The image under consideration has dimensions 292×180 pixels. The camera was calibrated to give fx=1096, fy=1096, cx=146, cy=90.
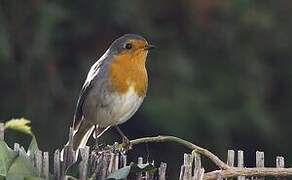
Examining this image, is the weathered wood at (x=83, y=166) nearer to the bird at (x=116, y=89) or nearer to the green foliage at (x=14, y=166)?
the green foliage at (x=14, y=166)

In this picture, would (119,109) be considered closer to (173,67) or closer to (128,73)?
(128,73)

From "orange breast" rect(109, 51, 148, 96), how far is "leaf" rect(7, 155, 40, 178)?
198cm

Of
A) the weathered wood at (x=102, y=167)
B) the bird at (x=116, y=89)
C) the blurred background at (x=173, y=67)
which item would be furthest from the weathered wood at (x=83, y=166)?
the blurred background at (x=173, y=67)

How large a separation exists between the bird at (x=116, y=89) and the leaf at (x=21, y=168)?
1926mm

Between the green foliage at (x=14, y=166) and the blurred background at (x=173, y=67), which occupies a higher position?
the blurred background at (x=173, y=67)

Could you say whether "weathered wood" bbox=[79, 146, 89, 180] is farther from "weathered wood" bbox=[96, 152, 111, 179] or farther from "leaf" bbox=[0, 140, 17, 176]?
"leaf" bbox=[0, 140, 17, 176]

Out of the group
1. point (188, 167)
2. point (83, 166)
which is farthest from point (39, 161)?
point (188, 167)

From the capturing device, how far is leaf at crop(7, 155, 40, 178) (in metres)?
3.48

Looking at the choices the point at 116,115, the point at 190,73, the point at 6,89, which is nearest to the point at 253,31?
the point at 190,73

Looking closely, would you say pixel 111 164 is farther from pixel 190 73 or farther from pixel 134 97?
pixel 190 73

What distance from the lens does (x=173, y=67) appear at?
28.6ft

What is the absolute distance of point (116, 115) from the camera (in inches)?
217

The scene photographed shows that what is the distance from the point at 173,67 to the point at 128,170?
524 centimetres

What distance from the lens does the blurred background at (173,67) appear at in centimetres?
820
